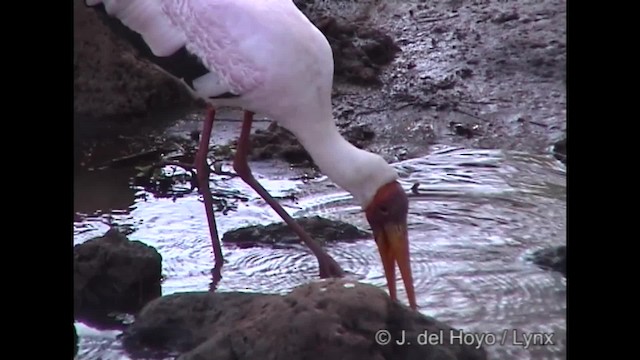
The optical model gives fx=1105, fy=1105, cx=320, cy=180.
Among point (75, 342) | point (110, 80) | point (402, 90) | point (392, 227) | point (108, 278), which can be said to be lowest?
point (75, 342)

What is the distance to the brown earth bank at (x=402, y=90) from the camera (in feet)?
19.9

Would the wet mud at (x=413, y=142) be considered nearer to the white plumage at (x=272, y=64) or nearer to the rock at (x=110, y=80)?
the rock at (x=110, y=80)

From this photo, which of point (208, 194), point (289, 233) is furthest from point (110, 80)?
point (289, 233)

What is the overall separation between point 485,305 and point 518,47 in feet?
12.1

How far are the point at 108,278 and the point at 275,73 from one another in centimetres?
101

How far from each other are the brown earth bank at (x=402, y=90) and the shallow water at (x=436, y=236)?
300 millimetres

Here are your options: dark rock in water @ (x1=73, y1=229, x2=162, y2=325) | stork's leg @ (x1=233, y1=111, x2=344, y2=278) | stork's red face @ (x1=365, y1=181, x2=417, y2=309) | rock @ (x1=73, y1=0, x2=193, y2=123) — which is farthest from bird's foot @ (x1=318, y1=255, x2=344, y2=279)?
rock @ (x1=73, y1=0, x2=193, y2=123)

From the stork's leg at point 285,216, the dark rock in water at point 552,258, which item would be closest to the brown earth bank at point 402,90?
the stork's leg at point 285,216

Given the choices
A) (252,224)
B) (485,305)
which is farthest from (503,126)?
(485,305)

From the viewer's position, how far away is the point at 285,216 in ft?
15.4

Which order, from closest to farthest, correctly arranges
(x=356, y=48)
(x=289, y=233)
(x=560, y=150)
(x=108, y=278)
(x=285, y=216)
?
(x=108, y=278) < (x=285, y=216) < (x=289, y=233) < (x=560, y=150) < (x=356, y=48)

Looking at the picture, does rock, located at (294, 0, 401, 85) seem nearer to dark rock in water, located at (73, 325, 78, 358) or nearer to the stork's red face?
the stork's red face

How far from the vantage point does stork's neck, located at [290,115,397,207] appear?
4.21m

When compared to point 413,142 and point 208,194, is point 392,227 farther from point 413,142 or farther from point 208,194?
point 413,142
